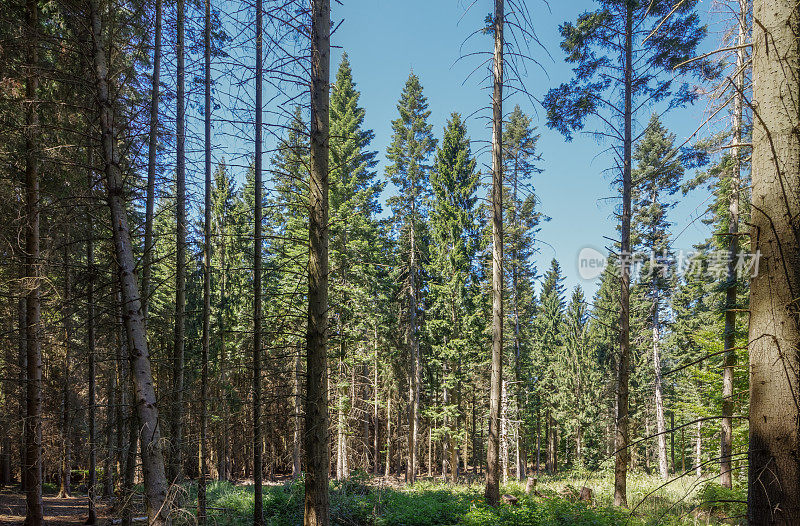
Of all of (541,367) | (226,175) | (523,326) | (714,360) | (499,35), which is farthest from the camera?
(541,367)

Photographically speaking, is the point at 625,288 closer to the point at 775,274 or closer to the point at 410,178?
the point at 775,274

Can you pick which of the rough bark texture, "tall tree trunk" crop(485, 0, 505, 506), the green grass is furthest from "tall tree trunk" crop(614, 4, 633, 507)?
the rough bark texture

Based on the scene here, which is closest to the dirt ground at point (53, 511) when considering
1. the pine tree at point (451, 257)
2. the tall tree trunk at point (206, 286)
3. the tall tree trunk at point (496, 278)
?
the tall tree trunk at point (206, 286)

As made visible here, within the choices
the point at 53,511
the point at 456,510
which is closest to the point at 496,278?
the point at 456,510

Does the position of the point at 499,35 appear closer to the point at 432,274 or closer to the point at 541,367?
the point at 432,274

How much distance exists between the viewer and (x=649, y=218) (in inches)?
795

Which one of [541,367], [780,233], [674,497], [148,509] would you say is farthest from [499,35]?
[541,367]

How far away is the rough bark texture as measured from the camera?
3498 mm

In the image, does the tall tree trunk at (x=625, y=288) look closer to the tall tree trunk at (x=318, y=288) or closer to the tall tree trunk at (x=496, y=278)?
the tall tree trunk at (x=496, y=278)

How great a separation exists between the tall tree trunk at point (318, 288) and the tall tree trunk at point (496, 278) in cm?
541

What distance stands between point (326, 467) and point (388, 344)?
1536cm

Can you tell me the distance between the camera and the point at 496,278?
8703 millimetres

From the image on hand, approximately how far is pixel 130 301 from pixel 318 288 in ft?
5.51

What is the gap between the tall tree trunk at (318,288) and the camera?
350cm
